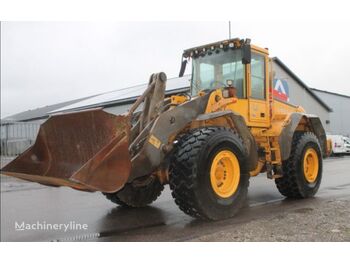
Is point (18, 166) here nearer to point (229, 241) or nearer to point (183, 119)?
point (183, 119)

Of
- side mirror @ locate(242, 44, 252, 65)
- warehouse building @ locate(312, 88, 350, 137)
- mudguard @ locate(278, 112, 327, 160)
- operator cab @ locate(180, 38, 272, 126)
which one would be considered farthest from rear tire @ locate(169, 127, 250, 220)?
warehouse building @ locate(312, 88, 350, 137)

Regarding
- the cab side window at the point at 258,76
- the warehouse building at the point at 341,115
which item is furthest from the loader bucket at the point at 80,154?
the warehouse building at the point at 341,115

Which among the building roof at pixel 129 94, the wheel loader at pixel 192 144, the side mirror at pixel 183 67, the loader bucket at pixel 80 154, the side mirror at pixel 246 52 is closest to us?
the loader bucket at pixel 80 154

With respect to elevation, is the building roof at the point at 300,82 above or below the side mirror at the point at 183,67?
above

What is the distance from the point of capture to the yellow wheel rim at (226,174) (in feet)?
18.7

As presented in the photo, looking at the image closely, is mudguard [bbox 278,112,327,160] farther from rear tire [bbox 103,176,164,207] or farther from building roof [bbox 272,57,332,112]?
building roof [bbox 272,57,332,112]

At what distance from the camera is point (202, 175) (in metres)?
5.31

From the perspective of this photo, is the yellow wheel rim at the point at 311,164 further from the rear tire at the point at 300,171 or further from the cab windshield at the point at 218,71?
the cab windshield at the point at 218,71

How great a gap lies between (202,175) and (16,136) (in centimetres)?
1039

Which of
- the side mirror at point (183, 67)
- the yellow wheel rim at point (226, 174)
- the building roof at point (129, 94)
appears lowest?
the yellow wheel rim at point (226, 174)

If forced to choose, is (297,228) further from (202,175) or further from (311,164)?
(311,164)

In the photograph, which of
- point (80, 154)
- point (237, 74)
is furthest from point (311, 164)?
point (80, 154)

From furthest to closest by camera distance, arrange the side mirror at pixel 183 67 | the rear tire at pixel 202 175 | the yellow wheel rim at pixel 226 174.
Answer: the side mirror at pixel 183 67
the yellow wheel rim at pixel 226 174
the rear tire at pixel 202 175

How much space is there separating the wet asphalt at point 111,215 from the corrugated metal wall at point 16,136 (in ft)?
13.1
